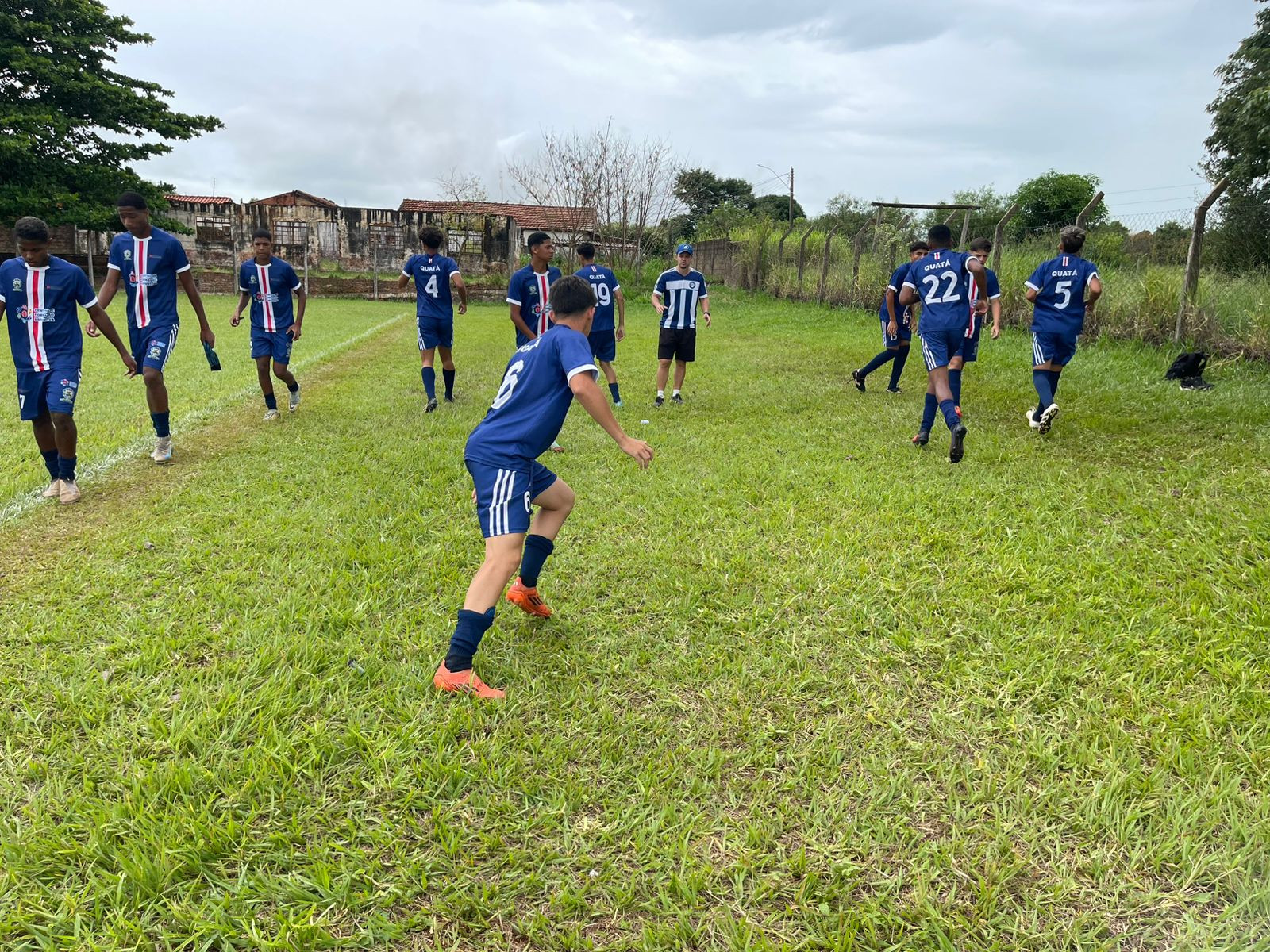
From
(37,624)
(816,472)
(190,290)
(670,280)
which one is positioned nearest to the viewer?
(37,624)

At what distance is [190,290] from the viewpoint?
6.43 meters

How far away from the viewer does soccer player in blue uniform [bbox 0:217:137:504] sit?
5023 millimetres

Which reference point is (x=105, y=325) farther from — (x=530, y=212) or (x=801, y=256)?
(x=530, y=212)

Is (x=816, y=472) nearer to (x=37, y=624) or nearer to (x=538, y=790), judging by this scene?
(x=538, y=790)

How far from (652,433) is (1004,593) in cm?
410

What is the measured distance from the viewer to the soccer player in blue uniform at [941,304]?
623cm

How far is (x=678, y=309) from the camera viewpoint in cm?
870

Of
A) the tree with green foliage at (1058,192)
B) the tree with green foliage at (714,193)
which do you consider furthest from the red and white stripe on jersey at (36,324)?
the tree with green foliage at (714,193)

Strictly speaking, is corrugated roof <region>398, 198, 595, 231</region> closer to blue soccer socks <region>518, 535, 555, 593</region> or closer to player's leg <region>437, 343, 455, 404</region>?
player's leg <region>437, 343, 455, 404</region>

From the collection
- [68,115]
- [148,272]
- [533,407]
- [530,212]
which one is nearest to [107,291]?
[148,272]

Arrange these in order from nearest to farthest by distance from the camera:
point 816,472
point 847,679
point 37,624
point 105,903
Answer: point 105,903 < point 847,679 < point 37,624 < point 816,472

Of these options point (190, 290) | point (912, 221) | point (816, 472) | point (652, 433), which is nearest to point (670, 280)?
point (652, 433)

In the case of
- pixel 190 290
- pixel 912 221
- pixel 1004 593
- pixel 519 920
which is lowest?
pixel 519 920

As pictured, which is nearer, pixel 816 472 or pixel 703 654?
pixel 703 654
